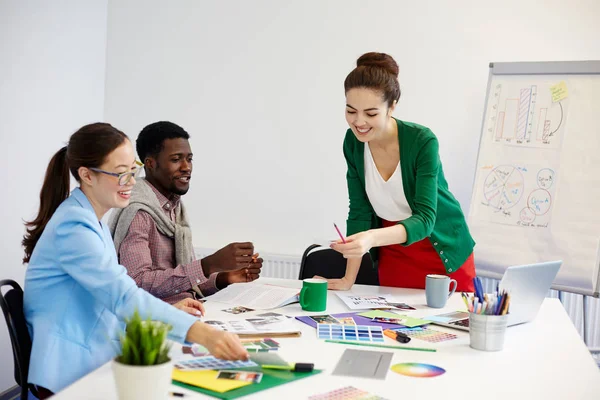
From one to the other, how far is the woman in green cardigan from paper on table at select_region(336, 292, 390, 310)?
0.14m

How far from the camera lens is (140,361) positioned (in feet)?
3.22

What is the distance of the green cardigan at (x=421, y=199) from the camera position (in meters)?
2.09

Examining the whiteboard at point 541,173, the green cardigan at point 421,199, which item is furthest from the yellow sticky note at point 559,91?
the green cardigan at point 421,199

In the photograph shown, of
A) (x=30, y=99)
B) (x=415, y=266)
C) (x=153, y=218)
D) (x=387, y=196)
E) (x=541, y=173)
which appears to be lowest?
(x=415, y=266)

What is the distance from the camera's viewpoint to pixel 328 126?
3.66 metres

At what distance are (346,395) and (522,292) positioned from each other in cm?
75

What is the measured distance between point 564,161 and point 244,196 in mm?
1803

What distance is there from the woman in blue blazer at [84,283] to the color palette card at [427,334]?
0.58 meters

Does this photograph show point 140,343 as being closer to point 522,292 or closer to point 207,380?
point 207,380

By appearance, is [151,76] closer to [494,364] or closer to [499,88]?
[499,88]

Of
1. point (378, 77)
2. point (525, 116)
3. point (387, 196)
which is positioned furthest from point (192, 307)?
point (525, 116)

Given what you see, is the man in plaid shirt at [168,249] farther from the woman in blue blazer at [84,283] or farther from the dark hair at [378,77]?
the dark hair at [378,77]

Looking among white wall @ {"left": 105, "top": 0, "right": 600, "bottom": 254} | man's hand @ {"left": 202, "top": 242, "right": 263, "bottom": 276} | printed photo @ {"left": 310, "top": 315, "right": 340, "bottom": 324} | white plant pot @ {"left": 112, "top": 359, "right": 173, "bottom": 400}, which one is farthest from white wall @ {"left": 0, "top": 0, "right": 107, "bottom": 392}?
white plant pot @ {"left": 112, "top": 359, "right": 173, "bottom": 400}

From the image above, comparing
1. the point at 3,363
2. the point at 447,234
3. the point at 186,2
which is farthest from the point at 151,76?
the point at 447,234
